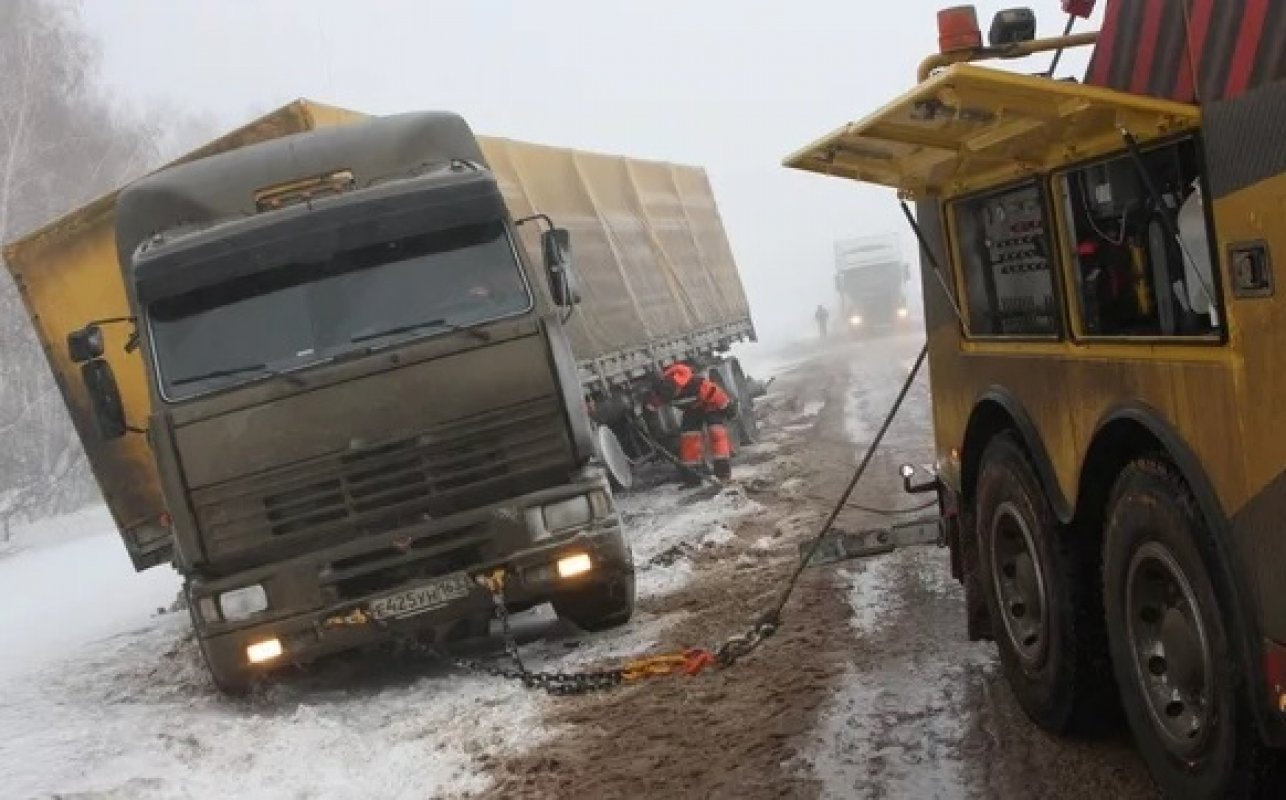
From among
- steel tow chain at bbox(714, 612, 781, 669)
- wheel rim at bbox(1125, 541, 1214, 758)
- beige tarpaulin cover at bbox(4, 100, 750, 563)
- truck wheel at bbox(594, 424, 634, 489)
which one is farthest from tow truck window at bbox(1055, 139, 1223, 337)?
beige tarpaulin cover at bbox(4, 100, 750, 563)

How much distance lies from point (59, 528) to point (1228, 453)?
A: 28207 mm

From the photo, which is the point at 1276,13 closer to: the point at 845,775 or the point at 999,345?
the point at 999,345

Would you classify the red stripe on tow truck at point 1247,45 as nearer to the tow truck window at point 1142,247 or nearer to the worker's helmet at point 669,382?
the tow truck window at point 1142,247

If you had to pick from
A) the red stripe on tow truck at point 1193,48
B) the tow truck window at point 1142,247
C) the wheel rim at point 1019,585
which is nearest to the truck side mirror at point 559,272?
the wheel rim at point 1019,585

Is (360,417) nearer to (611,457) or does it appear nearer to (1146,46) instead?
(611,457)

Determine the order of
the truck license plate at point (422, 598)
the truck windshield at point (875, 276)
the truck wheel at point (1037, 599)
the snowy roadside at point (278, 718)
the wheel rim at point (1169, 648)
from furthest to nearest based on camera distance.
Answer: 1. the truck windshield at point (875, 276)
2. the truck license plate at point (422, 598)
3. the snowy roadside at point (278, 718)
4. the truck wheel at point (1037, 599)
5. the wheel rim at point (1169, 648)

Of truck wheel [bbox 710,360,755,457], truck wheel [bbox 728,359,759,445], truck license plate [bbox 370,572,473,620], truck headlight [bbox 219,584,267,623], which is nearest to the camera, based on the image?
truck headlight [bbox 219,584,267,623]

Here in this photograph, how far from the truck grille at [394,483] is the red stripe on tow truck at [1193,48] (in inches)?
173

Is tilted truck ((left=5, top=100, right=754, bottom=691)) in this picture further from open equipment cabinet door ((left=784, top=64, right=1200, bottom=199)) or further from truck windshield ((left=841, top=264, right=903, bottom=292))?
truck windshield ((left=841, top=264, right=903, bottom=292))

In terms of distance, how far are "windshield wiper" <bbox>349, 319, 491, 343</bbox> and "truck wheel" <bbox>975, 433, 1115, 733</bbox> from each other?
296 cm

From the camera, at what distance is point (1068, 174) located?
4.07 m

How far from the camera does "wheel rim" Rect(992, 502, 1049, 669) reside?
4.76 metres

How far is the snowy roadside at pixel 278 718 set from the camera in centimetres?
574

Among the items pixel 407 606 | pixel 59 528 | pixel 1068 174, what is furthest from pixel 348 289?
pixel 59 528
